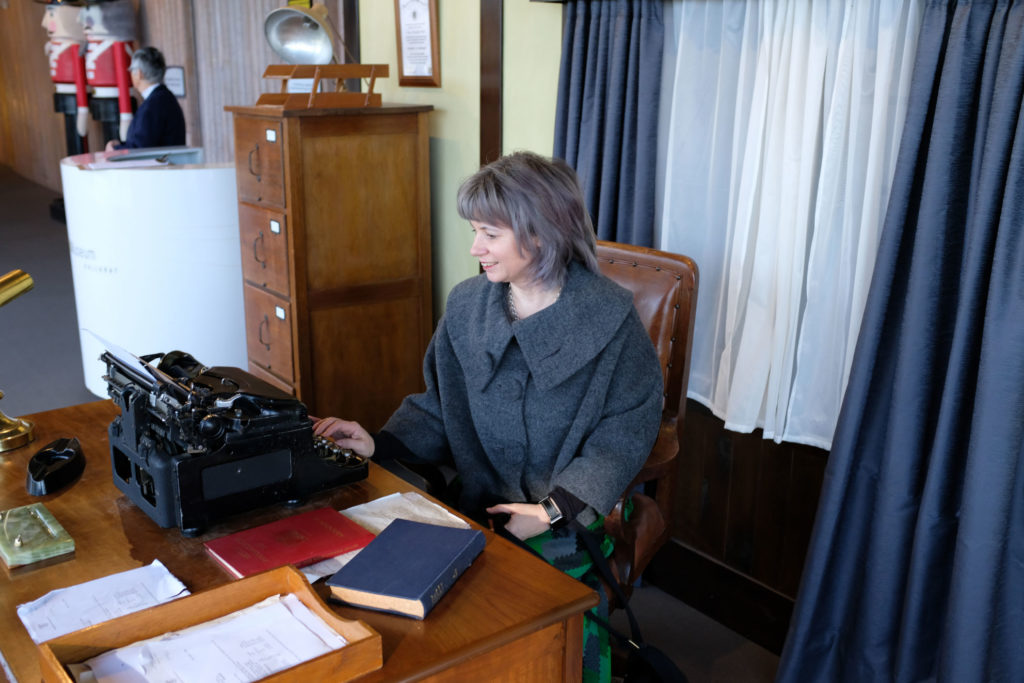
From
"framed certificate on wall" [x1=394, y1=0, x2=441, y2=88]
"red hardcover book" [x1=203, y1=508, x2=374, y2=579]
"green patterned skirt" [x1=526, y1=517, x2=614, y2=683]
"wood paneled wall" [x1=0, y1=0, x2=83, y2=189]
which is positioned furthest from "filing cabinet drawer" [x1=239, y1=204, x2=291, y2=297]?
"wood paneled wall" [x1=0, y1=0, x2=83, y2=189]

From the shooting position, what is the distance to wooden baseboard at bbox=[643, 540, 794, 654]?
2.92 metres

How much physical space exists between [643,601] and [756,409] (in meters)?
0.87

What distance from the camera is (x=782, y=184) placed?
8.45 ft

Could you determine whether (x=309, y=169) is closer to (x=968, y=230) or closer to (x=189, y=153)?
(x=189, y=153)

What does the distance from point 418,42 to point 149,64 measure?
2.54 meters

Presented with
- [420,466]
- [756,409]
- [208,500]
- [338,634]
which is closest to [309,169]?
[420,466]

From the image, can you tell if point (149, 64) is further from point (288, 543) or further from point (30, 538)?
point (288, 543)

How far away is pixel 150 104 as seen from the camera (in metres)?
5.68

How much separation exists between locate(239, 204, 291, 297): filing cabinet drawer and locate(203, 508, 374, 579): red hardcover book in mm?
2121

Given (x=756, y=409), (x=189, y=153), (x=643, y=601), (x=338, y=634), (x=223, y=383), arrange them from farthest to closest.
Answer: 1. (x=189, y=153)
2. (x=643, y=601)
3. (x=756, y=409)
4. (x=223, y=383)
5. (x=338, y=634)

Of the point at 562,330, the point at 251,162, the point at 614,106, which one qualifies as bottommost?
the point at 562,330

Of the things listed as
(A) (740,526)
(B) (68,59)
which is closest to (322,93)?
(A) (740,526)

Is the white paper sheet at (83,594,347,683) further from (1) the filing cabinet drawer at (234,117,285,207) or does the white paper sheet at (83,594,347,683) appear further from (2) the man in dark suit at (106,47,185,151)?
(2) the man in dark suit at (106,47,185,151)

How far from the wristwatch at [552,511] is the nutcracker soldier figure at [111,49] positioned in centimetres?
682
